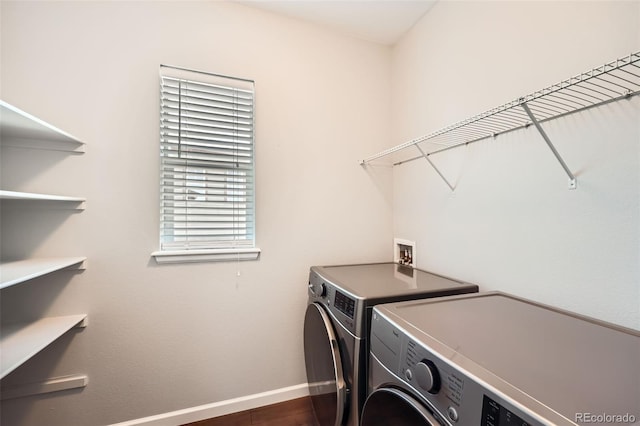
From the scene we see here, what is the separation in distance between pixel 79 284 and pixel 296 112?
5.06ft

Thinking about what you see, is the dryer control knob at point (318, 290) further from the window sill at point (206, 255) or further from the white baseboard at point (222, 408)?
the white baseboard at point (222, 408)

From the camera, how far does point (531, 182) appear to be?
1.07 metres

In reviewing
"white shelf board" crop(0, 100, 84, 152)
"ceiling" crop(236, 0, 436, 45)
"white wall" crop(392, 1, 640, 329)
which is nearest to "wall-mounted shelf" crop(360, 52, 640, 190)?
"white wall" crop(392, 1, 640, 329)

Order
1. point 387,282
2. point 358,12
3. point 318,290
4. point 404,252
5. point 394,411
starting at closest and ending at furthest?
point 394,411 < point 387,282 < point 318,290 < point 358,12 < point 404,252

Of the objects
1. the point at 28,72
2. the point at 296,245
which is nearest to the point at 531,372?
the point at 296,245

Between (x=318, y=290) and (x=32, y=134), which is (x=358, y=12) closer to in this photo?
Answer: (x=318, y=290)

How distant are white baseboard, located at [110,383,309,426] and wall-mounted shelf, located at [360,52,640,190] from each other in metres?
1.62

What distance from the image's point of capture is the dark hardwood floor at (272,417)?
1.55 m

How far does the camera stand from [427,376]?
0.63 meters

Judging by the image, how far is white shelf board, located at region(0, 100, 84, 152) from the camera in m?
1.01

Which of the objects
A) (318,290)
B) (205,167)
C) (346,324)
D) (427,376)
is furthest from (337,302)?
(205,167)

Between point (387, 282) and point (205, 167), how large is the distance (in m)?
1.21

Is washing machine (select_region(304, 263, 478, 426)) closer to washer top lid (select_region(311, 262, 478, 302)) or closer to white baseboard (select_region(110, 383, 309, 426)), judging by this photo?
washer top lid (select_region(311, 262, 478, 302))
